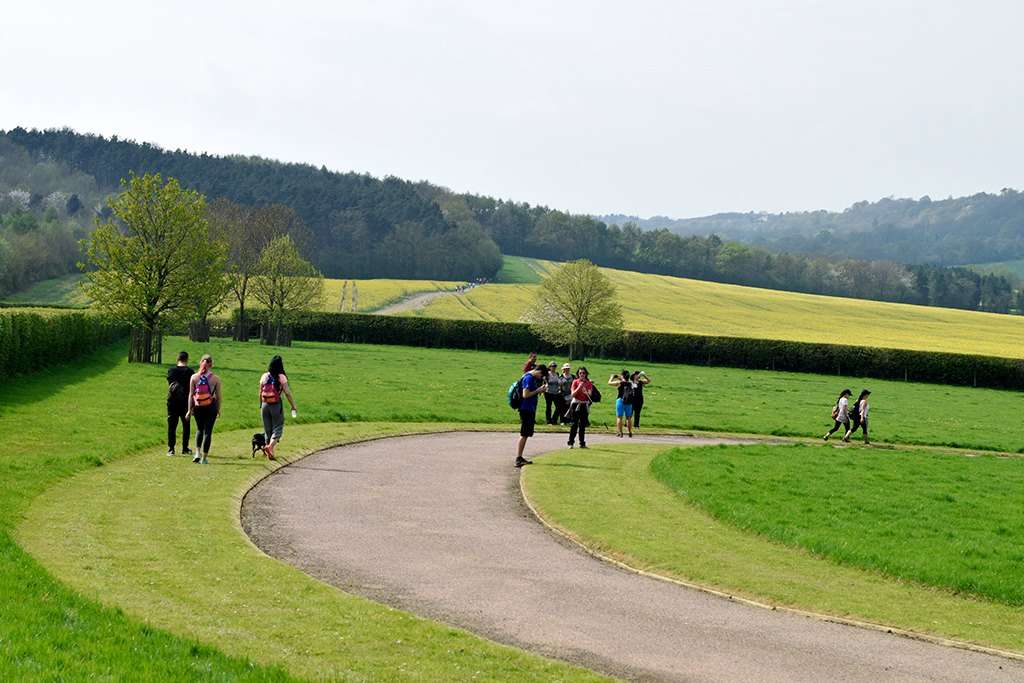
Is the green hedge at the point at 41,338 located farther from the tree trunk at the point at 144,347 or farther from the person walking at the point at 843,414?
the person walking at the point at 843,414

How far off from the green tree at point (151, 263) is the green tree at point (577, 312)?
1350 inches

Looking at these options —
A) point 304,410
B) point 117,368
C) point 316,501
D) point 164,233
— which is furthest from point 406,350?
point 316,501

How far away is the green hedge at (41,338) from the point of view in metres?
38.2

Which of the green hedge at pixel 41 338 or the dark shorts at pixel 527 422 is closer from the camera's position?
the dark shorts at pixel 527 422

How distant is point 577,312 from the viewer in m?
88.0

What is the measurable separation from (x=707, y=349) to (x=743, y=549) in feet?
237

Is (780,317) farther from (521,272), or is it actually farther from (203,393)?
(203,393)

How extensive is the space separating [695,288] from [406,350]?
70.6 meters

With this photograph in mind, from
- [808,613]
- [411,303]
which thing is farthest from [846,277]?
[808,613]

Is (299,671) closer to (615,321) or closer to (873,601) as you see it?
(873,601)

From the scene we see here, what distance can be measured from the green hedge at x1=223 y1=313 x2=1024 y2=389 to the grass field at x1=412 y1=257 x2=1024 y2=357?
7801 mm

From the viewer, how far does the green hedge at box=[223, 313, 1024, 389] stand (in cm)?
8081

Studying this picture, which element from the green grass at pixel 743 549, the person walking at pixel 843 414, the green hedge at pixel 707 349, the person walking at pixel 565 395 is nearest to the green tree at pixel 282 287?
the green hedge at pixel 707 349

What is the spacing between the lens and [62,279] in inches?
5595
